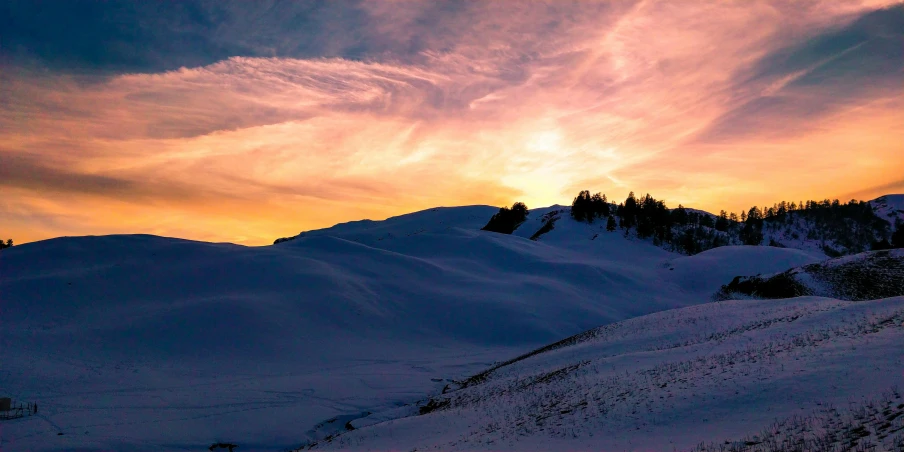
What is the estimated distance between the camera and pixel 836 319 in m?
22.6

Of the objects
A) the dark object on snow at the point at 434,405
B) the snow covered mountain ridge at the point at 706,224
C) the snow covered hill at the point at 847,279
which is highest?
the snow covered mountain ridge at the point at 706,224

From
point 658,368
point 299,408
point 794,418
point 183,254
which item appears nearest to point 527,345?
point 299,408

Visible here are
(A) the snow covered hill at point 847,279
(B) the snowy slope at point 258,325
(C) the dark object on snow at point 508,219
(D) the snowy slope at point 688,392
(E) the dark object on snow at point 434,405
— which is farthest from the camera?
(C) the dark object on snow at point 508,219

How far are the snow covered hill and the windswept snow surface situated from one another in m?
12.0

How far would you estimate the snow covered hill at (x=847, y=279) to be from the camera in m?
49.5

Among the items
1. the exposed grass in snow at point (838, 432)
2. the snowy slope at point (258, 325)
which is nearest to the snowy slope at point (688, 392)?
the exposed grass in snow at point (838, 432)

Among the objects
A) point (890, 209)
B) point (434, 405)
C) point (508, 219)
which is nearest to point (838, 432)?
point (434, 405)

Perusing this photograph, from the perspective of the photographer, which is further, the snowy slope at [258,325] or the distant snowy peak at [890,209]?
the distant snowy peak at [890,209]

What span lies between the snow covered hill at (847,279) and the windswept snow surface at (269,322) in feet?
39.3

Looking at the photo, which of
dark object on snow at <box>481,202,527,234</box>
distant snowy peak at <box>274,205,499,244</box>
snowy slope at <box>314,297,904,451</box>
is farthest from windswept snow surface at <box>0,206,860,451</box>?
distant snowy peak at <box>274,205,499,244</box>

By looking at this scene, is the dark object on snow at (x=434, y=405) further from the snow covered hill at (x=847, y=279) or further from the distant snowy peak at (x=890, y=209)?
the distant snowy peak at (x=890, y=209)

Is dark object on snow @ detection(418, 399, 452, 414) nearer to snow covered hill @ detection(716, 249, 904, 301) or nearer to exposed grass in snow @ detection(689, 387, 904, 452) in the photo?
exposed grass in snow @ detection(689, 387, 904, 452)

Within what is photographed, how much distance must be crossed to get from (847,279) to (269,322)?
201ft

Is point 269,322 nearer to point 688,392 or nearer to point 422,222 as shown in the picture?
point 688,392
